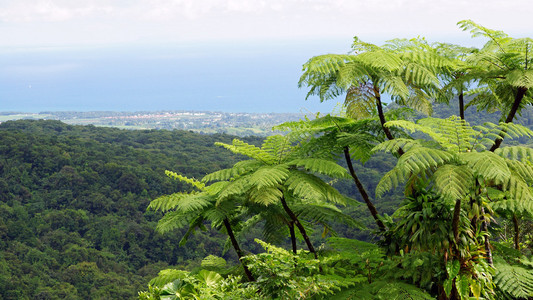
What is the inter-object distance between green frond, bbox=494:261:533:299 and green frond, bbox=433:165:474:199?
41.7 inches

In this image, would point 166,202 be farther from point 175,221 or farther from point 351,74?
point 351,74

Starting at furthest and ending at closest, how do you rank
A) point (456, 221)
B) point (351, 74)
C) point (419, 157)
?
point (351, 74), point (456, 221), point (419, 157)

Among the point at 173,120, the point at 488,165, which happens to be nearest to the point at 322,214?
the point at 488,165

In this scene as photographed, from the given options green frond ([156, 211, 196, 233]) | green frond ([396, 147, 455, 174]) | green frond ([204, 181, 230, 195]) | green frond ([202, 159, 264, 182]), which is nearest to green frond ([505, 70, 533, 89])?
green frond ([396, 147, 455, 174])

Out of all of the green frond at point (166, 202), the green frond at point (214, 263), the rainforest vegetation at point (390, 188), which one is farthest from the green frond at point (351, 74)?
the green frond at point (214, 263)

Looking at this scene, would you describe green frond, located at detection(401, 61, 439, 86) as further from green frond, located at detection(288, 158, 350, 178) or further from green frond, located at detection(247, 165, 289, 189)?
green frond, located at detection(247, 165, 289, 189)

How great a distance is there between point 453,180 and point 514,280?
1274mm

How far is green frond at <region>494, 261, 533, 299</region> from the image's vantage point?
134 inches

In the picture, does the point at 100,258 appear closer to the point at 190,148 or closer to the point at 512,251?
the point at 190,148

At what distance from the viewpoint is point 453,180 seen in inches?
107

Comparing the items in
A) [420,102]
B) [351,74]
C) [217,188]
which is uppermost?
[351,74]

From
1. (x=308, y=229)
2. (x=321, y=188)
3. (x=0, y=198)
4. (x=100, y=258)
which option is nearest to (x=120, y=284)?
(x=100, y=258)

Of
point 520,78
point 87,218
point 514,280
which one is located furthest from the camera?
point 87,218

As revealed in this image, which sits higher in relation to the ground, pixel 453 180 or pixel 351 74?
pixel 351 74
